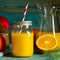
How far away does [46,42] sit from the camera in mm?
973

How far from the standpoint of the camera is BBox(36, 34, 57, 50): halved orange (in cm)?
97

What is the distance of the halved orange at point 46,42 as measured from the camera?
3.18 ft

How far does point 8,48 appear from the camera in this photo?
3.40 feet

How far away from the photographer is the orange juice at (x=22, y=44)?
35.6 inches

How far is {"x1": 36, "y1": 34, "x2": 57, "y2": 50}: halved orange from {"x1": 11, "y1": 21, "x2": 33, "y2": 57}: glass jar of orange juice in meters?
0.06

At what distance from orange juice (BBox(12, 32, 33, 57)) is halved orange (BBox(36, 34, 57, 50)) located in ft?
0.23

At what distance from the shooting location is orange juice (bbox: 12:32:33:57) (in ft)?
2.97

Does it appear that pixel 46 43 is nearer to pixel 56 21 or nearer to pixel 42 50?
pixel 42 50

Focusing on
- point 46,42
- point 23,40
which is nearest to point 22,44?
point 23,40

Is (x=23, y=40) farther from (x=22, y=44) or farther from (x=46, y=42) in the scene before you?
(x=46, y=42)

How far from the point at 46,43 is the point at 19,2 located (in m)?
0.40

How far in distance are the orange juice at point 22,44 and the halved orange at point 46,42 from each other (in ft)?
0.23

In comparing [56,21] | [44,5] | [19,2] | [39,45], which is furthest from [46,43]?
[19,2]

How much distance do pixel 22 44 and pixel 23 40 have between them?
2 cm
